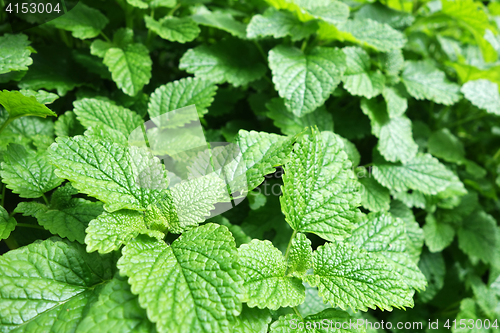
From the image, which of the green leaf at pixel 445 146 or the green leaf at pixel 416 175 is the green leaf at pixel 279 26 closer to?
the green leaf at pixel 416 175

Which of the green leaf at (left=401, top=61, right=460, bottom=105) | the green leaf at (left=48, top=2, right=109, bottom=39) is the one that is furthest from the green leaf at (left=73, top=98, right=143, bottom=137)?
the green leaf at (left=401, top=61, right=460, bottom=105)

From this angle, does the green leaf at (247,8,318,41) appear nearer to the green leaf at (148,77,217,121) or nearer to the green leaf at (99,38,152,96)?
the green leaf at (148,77,217,121)

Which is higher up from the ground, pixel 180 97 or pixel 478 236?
pixel 180 97

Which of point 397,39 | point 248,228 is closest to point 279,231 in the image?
point 248,228

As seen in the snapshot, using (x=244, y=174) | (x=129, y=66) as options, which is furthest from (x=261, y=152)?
(x=129, y=66)

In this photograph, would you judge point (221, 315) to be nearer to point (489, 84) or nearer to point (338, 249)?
point (338, 249)

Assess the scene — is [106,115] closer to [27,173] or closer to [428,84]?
[27,173]
